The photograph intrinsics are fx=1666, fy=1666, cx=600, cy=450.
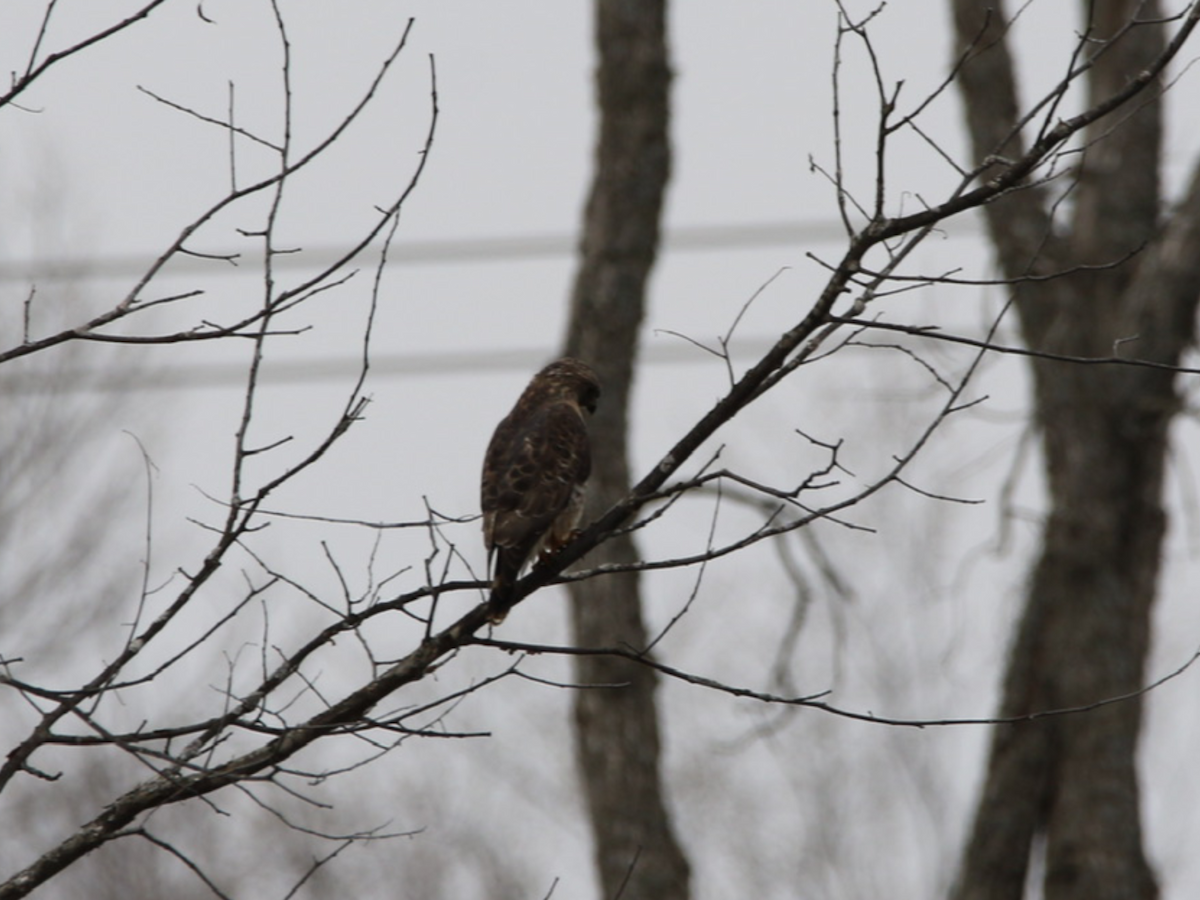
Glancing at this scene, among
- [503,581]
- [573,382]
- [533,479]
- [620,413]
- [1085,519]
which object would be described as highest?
[620,413]

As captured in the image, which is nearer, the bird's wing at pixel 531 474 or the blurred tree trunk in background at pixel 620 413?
the bird's wing at pixel 531 474

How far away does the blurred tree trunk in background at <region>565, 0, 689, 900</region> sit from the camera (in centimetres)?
760

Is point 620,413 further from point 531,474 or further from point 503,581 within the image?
point 503,581

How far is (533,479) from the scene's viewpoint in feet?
17.2

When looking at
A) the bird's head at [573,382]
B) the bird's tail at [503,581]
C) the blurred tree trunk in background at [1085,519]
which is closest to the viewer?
the bird's tail at [503,581]

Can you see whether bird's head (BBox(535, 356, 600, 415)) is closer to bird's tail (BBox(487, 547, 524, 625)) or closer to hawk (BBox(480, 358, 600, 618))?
hawk (BBox(480, 358, 600, 618))

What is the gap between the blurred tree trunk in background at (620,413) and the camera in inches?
299

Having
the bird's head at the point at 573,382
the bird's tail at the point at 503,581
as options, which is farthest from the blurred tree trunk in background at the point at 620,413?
the bird's tail at the point at 503,581

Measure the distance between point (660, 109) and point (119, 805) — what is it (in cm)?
539

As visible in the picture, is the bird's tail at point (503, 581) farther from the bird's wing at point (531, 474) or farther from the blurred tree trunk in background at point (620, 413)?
the blurred tree trunk in background at point (620, 413)

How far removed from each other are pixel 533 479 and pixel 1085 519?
453cm

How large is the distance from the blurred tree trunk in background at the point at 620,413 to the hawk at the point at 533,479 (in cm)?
208

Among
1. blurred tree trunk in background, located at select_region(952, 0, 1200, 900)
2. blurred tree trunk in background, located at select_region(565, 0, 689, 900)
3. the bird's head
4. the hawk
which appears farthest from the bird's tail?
blurred tree trunk in background, located at select_region(952, 0, 1200, 900)

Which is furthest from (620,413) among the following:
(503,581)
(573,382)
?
(503,581)
